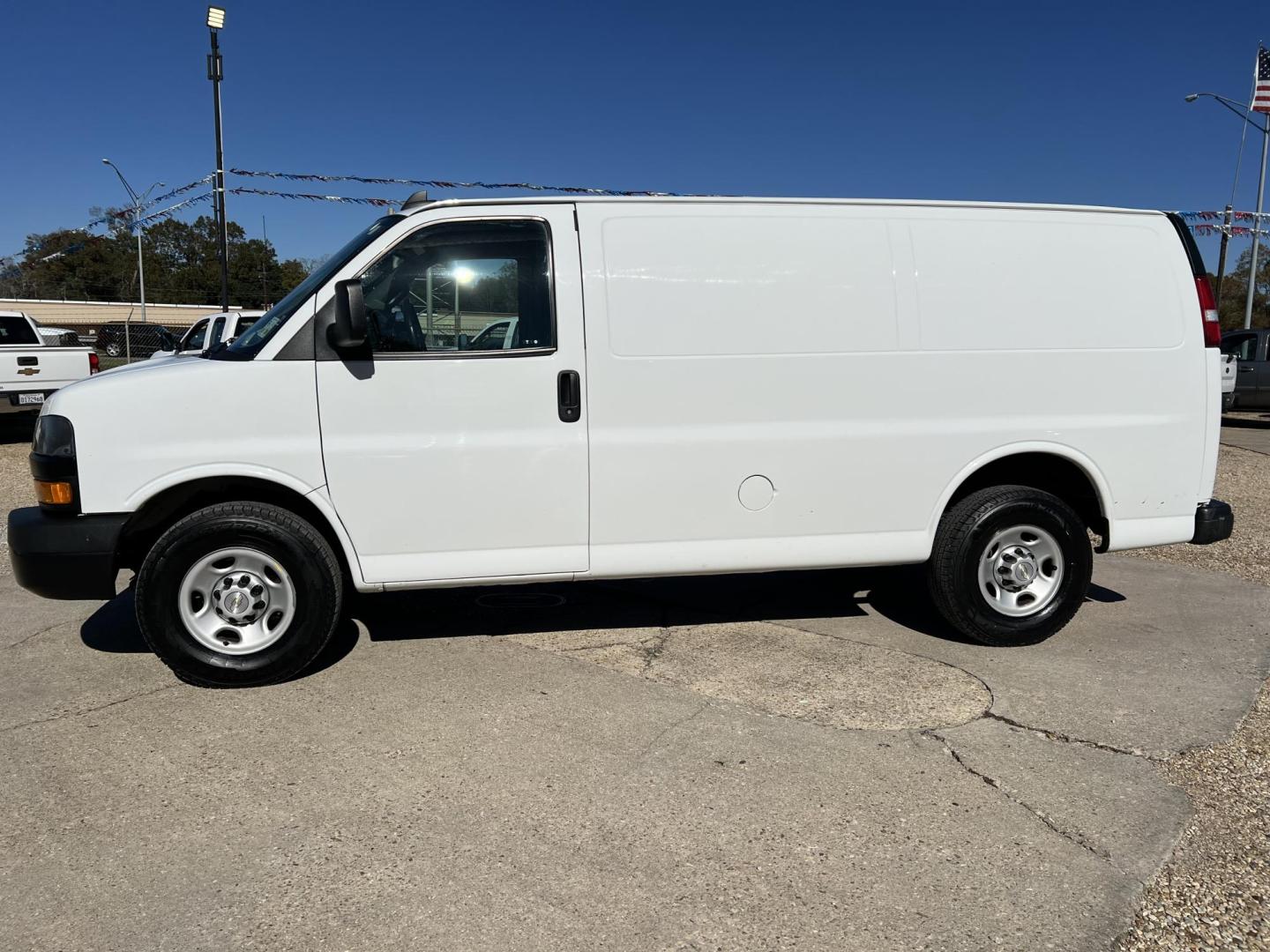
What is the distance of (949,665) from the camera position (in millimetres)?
4457

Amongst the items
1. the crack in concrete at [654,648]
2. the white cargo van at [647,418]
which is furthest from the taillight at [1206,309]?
the crack in concrete at [654,648]

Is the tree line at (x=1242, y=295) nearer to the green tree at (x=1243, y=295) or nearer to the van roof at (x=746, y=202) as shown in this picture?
the green tree at (x=1243, y=295)

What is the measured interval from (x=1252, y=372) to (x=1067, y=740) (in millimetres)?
15827

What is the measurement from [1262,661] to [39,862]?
5.29 meters

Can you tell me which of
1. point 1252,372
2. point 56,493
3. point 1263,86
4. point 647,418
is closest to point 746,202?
point 647,418

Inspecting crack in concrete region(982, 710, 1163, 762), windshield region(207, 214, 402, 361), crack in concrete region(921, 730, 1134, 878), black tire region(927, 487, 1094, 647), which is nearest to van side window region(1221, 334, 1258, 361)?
black tire region(927, 487, 1094, 647)

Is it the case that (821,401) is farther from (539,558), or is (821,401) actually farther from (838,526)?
(539,558)

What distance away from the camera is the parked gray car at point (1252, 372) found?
16078 mm

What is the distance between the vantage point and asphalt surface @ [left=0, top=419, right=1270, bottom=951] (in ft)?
8.41

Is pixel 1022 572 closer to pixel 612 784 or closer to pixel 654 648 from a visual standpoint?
pixel 654 648

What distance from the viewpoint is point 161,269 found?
74.4 m

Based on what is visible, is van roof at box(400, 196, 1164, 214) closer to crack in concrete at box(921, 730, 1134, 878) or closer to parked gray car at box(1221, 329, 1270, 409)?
crack in concrete at box(921, 730, 1134, 878)

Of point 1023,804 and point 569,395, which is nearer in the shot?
point 1023,804

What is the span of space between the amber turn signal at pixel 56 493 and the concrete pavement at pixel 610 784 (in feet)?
2.96
